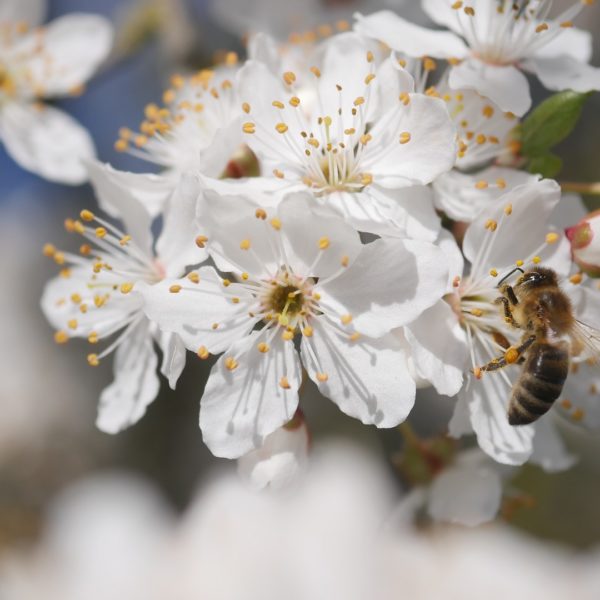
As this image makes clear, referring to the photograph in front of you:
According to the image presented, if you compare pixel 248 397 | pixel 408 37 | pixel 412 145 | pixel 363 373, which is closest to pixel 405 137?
pixel 412 145

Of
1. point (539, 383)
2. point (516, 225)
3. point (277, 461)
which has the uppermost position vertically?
point (516, 225)

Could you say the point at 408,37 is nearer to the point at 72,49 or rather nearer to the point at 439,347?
the point at 439,347

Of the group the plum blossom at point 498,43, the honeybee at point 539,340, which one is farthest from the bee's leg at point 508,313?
the plum blossom at point 498,43

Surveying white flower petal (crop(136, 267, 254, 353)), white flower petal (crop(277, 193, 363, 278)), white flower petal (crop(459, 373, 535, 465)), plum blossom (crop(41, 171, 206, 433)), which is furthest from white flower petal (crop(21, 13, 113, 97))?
white flower petal (crop(459, 373, 535, 465))

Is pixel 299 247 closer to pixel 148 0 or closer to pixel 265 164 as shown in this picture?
pixel 265 164

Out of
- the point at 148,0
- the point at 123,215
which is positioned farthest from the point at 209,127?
the point at 148,0

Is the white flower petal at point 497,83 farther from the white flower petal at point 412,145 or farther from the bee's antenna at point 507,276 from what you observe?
the bee's antenna at point 507,276
